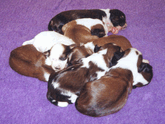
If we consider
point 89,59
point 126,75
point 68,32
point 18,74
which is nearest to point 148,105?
point 126,75

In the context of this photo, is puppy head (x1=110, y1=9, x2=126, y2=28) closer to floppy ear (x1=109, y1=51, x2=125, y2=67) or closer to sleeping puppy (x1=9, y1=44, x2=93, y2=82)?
floppy ear (x1=109, y1=51, x2=125, y2=67)

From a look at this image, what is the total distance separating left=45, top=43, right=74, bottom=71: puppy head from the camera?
85.6 inches

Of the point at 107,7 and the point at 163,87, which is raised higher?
the point at 107,7

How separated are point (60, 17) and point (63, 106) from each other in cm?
166

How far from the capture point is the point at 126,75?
204 cm

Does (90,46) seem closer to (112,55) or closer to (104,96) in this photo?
(112,55)

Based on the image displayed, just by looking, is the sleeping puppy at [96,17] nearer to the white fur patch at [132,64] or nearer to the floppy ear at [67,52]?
the floppy ear at [67,52]

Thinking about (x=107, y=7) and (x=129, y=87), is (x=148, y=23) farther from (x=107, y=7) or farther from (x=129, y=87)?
(x=129, y=87)

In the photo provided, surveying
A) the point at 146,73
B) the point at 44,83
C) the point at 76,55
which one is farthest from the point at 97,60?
the point at 44,83

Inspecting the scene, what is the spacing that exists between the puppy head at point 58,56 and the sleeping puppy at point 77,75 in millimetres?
200

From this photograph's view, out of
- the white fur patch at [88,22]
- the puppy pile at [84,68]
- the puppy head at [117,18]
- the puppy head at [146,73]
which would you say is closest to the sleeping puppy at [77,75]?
the puppy pile at [84,68]

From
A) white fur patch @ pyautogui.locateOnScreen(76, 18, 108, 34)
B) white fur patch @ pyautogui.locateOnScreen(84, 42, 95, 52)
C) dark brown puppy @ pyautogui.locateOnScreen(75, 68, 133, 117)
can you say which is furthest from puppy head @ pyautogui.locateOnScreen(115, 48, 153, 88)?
white fur patch @ pyautogui.locateOnScreen(76, 18, 108, 34)

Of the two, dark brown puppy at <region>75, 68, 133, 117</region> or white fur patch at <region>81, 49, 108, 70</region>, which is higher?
white fur patch at <region>81, 49, 108, 70</region>

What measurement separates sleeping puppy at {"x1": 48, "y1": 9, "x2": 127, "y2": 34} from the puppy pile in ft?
0.77
